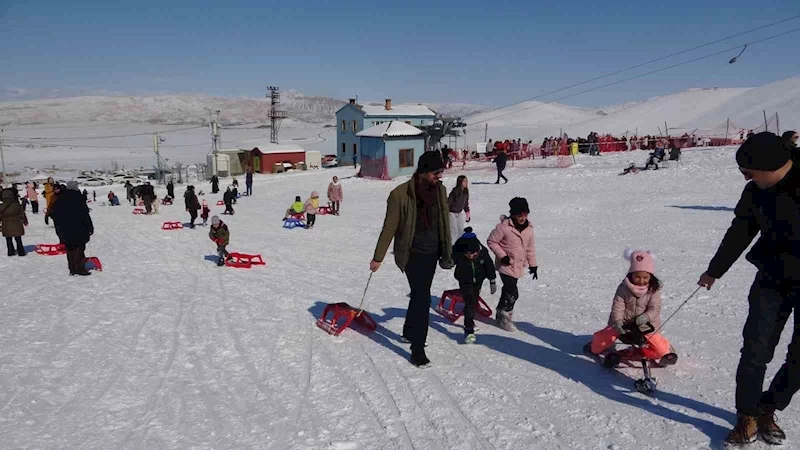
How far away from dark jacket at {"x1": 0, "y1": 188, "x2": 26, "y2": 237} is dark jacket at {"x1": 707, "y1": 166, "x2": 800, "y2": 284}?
13.5 metres

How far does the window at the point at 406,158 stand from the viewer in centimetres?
3534

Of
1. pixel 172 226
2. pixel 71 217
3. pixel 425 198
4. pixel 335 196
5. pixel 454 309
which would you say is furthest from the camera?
pixel 335 196

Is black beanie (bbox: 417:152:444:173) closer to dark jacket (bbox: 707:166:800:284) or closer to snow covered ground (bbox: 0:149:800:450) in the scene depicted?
snow covered ground (bbox: 0:149:800:450)

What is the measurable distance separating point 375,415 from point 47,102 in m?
221

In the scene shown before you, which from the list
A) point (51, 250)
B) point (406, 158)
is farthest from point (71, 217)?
point (406, 158)

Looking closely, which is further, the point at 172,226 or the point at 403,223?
the point at 172,226

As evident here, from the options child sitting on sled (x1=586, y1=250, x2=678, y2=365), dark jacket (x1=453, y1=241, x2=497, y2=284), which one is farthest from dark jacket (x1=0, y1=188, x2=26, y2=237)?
child sitting on sled (x1=586, y1=250, x2=678, y2=365)

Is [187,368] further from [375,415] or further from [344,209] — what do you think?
[344,209]

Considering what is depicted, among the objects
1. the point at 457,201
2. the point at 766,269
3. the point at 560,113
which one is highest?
the point at 560,113

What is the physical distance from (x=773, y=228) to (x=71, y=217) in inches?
418

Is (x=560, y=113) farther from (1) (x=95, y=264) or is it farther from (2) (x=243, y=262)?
(1) (x=95, y=264)

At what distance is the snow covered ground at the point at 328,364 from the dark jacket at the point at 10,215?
780 millimetres

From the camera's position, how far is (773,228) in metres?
3.31

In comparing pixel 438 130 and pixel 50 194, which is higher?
pixel 438 130
